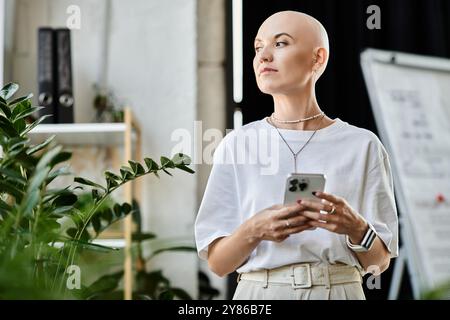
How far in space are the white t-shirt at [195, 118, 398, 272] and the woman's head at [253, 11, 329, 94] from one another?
7cm

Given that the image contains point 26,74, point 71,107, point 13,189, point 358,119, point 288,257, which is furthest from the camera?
point 358,119

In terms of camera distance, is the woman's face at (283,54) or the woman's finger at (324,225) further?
the woman's face at (283,54)

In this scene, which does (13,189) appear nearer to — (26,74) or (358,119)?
(26,74)

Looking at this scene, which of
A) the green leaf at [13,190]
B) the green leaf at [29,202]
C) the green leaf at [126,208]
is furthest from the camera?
the green leaf at [126,208]

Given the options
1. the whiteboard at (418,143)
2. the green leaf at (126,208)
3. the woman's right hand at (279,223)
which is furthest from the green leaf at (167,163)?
the whiteboard at (418,143)

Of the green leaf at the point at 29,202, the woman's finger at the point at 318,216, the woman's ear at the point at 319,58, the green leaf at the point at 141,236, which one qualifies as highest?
the woman's ear at the point at 319,58

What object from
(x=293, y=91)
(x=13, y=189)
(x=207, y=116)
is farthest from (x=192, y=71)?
(x=13, y=189)

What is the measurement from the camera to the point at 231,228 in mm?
974

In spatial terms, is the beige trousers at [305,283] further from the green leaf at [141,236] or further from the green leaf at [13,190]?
the green leaf at [141,236]

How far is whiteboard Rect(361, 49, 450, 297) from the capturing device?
2328 millimetres

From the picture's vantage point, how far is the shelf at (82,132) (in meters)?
2.06

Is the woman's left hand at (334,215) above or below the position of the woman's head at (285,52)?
below

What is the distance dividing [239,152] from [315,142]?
11cm

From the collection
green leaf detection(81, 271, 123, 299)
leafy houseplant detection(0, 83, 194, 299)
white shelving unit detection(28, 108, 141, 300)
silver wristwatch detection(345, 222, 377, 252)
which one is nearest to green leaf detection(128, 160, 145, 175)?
leafy houseplant detection(0, 83, 194, 299)
